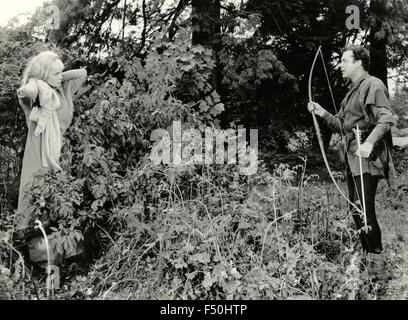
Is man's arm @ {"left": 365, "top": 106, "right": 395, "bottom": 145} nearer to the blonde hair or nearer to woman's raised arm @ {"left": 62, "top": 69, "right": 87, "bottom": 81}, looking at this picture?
woman's raised arm @ {"left": 62, "top": 69, "right": 87, "bottom": 81}

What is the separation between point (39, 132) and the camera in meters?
4.21

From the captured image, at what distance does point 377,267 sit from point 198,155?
6.57 ft

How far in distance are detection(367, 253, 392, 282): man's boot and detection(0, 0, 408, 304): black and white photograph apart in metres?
0.02

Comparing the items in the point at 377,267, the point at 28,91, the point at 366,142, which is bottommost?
the point at 377,267

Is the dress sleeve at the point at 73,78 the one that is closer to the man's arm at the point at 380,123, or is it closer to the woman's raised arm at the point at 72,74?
the woman's raised arm at the point at 72,74

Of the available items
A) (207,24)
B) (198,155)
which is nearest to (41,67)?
(198,155)

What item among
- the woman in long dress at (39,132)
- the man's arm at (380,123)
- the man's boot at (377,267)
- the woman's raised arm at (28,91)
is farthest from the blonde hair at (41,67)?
the man's boot at (377,267)

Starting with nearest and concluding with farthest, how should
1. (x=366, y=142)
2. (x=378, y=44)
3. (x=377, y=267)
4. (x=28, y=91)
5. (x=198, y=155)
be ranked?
(x=366, y=142)
(x=377, y=267)
(x=28, y=91)
(x=198, y=155)
(x=378, y=44)

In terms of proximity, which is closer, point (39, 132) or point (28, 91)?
point (28, 91)

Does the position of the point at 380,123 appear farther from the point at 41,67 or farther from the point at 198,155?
the point at 41,67

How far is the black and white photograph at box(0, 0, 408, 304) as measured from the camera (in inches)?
150

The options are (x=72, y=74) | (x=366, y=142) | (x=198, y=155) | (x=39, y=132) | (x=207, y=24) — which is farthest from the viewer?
(x=207, y=24)
